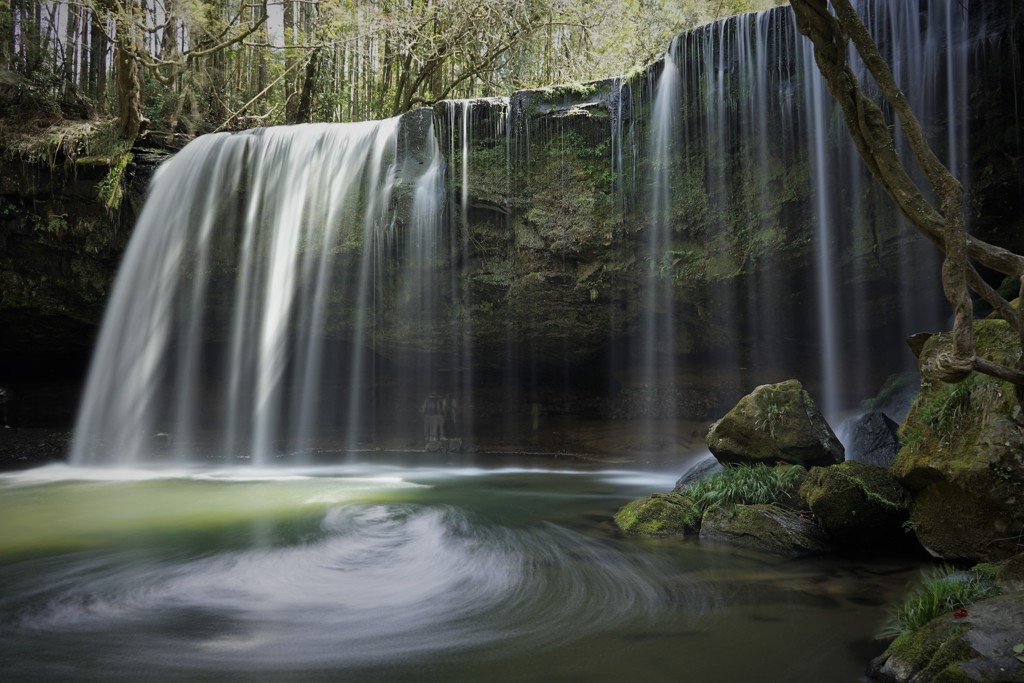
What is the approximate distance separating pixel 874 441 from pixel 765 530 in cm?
296

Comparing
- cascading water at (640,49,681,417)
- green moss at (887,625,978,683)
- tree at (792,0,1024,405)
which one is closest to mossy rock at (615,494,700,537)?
tree at (792,0,1024,405)

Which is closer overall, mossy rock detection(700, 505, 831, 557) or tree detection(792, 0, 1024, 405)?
tree detection(792, 0, 1024, 405)

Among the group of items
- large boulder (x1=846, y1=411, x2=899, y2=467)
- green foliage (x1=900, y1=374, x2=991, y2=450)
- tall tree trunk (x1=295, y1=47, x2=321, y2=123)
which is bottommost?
large boulder (x1=846, y1=411, x2=899, y2=467)

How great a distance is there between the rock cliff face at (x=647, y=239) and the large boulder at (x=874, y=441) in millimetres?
3243

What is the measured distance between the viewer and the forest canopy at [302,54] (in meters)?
14.2

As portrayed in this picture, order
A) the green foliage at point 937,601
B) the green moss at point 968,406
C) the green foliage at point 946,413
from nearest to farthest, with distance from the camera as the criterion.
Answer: the green foliage at point 937,601 → the green moss at point 968,406 → the green foliage at point 946,413

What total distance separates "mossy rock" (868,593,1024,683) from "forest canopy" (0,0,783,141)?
1414 cm

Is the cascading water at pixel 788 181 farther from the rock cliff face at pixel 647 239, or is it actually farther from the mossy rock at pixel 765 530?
the mossy rock at pixel 765 530

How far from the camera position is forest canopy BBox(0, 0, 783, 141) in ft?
46.7

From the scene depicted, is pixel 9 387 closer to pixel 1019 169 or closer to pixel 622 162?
pixel 622 162

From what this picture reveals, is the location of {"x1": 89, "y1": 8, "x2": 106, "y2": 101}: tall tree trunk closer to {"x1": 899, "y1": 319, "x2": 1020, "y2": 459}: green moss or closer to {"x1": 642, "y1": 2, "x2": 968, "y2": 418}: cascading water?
{"x1": 642, "y1": 2, "x2": 968, "y2": 418}: cascading water

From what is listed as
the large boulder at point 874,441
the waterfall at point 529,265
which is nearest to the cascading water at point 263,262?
the waterfall at point 529,265

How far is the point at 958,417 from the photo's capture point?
482 centimetres

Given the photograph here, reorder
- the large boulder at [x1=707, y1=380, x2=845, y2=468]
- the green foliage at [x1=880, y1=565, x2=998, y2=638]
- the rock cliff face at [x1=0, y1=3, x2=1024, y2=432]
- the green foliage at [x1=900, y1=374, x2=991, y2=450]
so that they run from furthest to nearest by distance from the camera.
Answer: the rock cliff face at [x1=0, y1=3, x2=1024, y2=432], the large boulder at [x1=707, y1=380, x2=845, y2=468], the green foliage at [x1=900, y1=374, x2=991, y2=450], the green foliage at [x1=880, y1=565, x2=998, y2=638]
